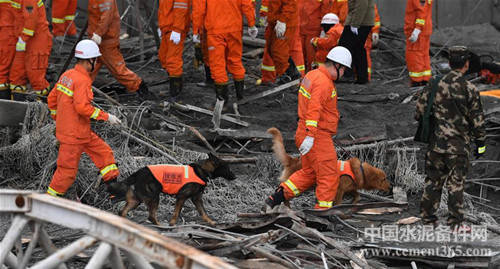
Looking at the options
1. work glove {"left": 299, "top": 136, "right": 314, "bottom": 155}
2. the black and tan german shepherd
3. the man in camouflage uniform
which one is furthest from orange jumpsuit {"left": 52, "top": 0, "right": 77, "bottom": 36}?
the man in camouflage uniform

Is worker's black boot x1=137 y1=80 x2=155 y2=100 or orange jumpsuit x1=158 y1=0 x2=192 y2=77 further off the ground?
orange jumpsuit x1=158 y1=0 x2=192 y2=77

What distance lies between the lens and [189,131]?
9023mm

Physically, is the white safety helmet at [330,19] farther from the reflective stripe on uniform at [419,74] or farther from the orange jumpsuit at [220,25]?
the orange jumpsuit at [220,25]

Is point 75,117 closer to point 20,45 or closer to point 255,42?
point 20,45

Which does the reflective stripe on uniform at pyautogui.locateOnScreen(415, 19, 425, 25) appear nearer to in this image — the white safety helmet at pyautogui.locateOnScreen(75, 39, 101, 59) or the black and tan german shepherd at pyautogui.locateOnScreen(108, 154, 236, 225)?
the black and tan german shepherd at pyautogui.locateOnScreen(108, 154, 236, 225)

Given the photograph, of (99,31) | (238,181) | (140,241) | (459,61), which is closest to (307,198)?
(238,181)

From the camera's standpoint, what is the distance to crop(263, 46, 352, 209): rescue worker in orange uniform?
6.81 m

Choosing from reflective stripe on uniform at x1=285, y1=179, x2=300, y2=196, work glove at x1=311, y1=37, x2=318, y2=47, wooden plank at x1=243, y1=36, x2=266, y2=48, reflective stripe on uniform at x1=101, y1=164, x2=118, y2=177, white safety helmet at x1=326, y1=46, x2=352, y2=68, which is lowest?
reflective stripe on uniform at x1=285, y1=179, x2=300, y2=196

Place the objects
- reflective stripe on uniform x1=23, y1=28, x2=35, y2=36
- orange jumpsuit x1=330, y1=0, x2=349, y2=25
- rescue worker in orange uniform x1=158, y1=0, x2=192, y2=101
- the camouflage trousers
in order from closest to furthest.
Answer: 1. the camouflage trousers
2. reflective stripe on uniform x1=23, y1=28, x2=35, y2=36
3. rescue worker in orange uniform x1=158, y1=0, x2=192, y2=101
4. orange jumpsuit x1=330, y1=0, x2=349, y2=25

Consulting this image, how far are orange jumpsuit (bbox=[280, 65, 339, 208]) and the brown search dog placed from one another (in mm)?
223

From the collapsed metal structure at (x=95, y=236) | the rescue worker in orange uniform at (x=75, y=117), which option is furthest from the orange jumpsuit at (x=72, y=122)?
the collapsed metal structure at (x=95, y=236)

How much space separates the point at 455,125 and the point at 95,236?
413 cm

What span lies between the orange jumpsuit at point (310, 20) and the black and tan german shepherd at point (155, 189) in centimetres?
561

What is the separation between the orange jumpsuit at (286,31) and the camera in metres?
10.8
